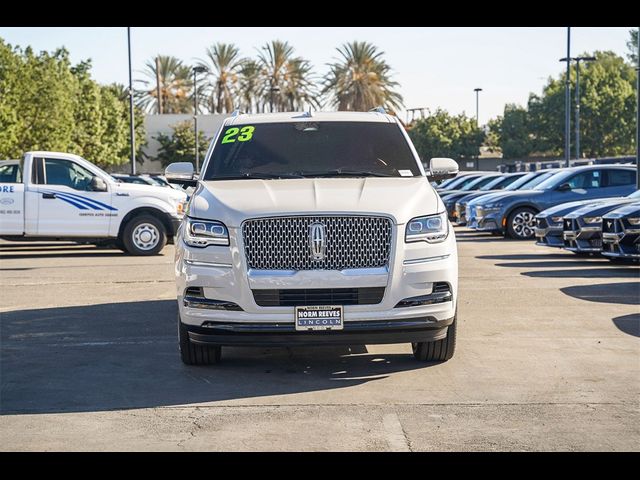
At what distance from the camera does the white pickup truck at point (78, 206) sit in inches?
788

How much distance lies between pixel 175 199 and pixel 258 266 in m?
13.2

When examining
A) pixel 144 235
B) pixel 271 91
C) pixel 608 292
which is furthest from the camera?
pixel 271 91

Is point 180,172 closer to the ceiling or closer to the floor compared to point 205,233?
closer to the ceiling

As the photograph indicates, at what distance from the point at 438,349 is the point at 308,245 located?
1.48 metres

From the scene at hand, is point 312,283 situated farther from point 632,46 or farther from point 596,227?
point 632,46

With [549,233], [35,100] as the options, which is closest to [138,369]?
[549,233]

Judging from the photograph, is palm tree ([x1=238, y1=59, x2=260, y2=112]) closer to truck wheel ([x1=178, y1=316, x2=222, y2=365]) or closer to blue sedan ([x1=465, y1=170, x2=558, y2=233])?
blue sedan ([x1=465, y1=170, x2=558, y2=233])

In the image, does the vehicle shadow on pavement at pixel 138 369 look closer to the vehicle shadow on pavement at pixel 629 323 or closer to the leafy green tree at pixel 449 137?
the vehicle shadow on pavement at pixel 629 323

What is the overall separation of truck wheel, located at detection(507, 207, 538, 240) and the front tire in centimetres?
833

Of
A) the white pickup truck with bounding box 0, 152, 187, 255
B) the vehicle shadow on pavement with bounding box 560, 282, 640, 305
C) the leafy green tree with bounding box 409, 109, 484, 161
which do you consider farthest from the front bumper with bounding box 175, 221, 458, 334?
the leafy green tree with bounding box 409, 109, 484, 161

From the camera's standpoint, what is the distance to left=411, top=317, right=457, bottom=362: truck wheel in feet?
27.6

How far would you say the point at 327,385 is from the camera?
306 inches

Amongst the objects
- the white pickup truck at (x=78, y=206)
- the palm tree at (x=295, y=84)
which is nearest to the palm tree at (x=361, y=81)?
the palm tree at (x=295, y=84)
